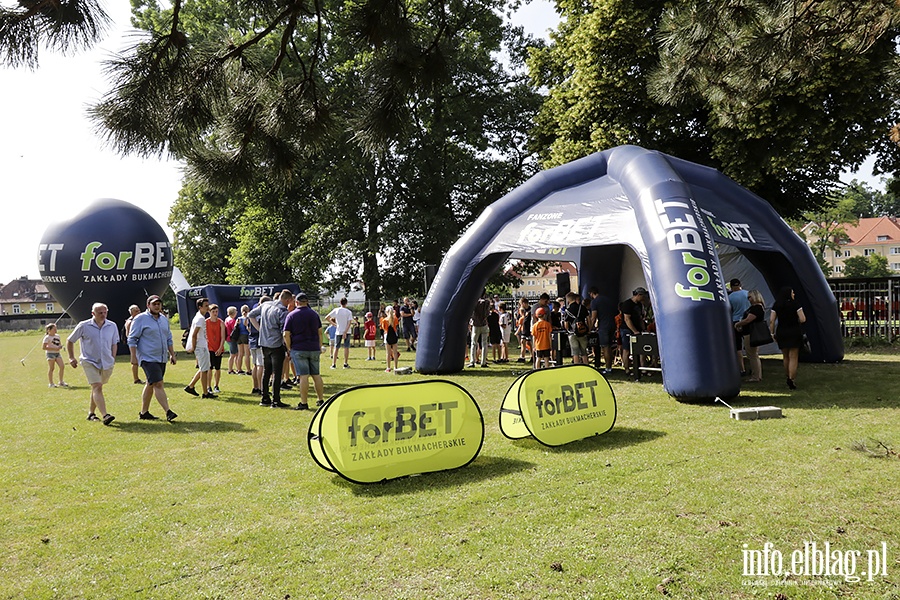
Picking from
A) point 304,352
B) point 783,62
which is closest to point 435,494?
point 304,352

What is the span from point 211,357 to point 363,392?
25.2 ft

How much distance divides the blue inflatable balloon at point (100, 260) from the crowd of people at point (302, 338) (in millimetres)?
7075

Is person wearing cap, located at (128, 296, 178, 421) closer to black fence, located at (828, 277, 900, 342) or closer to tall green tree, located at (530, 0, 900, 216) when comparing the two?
tall green tree, located at (530, 0, 900, 216)

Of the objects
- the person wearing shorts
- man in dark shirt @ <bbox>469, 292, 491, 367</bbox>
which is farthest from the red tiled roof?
the person wearing shorts

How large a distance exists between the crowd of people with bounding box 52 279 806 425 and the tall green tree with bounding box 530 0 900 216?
363cm

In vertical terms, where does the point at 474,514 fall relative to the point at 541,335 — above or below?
below

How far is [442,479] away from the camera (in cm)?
602

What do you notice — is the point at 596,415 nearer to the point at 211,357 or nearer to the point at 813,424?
the point at 813,424

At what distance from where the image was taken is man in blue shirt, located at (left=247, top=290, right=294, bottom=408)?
10.1 metres

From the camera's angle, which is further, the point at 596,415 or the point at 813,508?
the point at 596,415

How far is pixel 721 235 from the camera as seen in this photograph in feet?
36.3

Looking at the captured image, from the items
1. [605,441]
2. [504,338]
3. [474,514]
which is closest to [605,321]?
[504,338]

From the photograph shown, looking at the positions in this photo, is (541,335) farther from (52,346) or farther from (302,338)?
(52,346)

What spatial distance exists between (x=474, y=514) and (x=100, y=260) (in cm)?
2064
